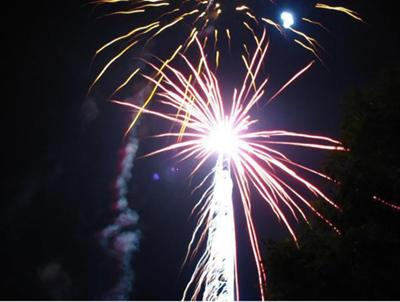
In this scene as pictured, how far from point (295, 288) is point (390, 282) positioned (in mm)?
2291

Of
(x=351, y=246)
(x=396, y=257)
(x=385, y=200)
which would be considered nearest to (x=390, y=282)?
(x=396, y=257)

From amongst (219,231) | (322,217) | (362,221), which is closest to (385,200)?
(362,221)

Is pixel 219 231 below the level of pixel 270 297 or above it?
above

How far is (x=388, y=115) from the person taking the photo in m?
8.97

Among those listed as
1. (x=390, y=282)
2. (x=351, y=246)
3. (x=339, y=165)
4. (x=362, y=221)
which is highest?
(x=339, y=165)

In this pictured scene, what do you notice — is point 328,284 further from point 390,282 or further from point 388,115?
point 388,115

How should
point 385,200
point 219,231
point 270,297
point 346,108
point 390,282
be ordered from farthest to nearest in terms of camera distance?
point 346,108, point 270,297, point 219,231, point 385,200, point 390,282

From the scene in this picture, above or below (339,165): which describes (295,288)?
below

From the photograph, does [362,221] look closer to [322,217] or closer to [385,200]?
[385,200]

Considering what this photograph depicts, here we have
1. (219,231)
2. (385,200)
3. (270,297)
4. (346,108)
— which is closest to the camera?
(385,200)

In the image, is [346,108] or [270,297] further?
[346,108]

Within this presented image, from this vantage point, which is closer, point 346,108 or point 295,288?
point 295,288

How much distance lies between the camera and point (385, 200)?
8.08m

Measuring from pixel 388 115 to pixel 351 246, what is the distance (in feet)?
10.8
